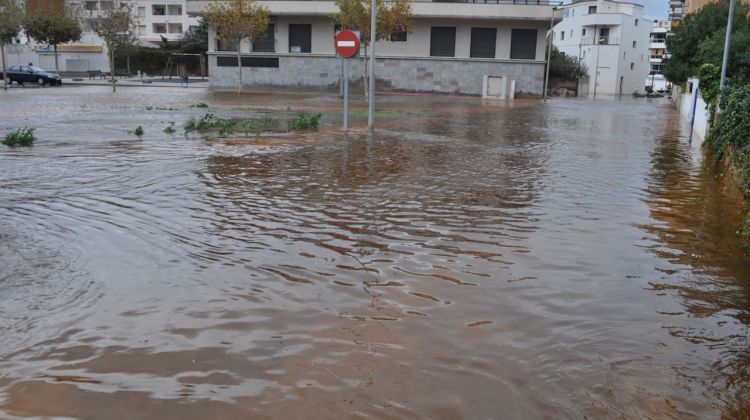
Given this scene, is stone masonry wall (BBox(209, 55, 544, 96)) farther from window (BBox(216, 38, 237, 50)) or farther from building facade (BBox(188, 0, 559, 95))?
window (BBox(216, 38, 237, 50))

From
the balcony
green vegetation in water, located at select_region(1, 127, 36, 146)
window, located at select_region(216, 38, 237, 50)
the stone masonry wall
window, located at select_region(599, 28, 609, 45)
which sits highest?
window, located at select_region(599, 28, 609, 45)

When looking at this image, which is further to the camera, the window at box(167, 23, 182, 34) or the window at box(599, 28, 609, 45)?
A: the window at box(167, 23, 182, 34)

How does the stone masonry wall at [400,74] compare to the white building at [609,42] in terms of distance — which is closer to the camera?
the stone masonry wall at [400,74]

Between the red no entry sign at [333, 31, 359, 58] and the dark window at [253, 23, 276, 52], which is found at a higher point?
the dark window at [253, 23, 276, 52]

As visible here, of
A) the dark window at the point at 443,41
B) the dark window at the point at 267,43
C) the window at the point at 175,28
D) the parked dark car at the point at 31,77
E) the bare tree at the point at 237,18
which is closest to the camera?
the bare tree at the point at 237,18

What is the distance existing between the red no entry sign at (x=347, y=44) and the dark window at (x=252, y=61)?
3187cm

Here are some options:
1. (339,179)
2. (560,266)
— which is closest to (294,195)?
(339,179)

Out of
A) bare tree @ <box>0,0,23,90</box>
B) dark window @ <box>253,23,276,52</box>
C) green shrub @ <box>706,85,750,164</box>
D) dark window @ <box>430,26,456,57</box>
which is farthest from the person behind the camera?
dark window @ <box>253,23,276,52</box>

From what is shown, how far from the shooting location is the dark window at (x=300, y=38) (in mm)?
47469

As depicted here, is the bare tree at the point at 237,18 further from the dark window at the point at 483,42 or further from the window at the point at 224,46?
the dark window at the point at 483,42

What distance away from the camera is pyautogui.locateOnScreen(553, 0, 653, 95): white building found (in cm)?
7469

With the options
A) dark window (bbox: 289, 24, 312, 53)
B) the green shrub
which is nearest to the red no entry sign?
the green shrub

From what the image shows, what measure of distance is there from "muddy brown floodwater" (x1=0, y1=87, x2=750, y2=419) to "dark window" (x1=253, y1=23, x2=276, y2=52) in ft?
125

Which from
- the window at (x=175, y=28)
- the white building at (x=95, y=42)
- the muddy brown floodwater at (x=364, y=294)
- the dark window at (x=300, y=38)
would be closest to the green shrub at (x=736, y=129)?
the muddy brown floodwater at (x=364, y=294)
